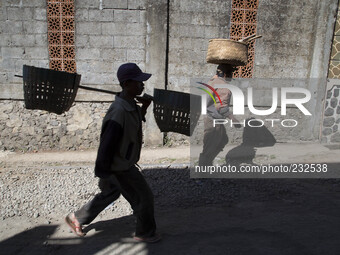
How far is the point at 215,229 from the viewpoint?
3303 millimetres

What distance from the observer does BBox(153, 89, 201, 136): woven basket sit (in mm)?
3109

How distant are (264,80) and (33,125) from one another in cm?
541

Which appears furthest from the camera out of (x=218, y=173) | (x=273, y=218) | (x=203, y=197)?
(x=218, y=173)

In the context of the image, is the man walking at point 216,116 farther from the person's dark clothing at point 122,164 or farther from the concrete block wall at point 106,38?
the concrete block wall at point 106,38

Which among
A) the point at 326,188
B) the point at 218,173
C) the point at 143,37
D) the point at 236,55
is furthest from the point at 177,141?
the point at 326,188

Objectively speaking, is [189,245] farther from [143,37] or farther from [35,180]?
[143,37]

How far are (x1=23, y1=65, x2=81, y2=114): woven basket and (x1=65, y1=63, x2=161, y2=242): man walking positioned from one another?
2.50 ft

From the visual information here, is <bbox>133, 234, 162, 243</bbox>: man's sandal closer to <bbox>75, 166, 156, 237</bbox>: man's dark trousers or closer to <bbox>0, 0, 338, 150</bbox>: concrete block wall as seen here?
<bbox>75, 166, 156, 237</bbox>: man's dark trousers

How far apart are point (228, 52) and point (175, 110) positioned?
197 cm

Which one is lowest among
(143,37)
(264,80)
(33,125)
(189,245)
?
(189,245)

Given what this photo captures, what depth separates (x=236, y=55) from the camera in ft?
15.2

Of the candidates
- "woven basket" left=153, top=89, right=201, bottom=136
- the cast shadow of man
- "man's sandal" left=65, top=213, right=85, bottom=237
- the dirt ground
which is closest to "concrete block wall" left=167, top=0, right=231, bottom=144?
the cast shadow of man

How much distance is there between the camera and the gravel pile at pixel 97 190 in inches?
152

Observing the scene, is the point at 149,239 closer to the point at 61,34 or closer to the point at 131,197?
the point at 131,197
